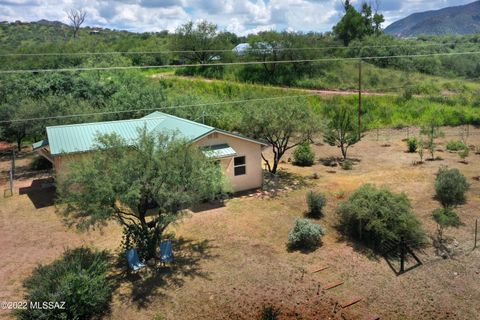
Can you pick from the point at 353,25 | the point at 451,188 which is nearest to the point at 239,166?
the point at 451,188

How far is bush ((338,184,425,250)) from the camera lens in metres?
13.5

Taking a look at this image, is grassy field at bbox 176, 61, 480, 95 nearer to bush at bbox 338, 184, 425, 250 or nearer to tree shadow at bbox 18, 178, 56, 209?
tree shadow at bbox 18, 178, 56, 209

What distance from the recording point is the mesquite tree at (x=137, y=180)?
11.1m

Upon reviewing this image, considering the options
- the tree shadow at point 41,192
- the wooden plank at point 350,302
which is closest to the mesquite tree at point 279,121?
the tree shadow at point 41,192

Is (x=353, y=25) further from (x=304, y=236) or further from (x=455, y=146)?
(x=304, y=236)

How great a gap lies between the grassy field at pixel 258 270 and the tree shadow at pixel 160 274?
34mm

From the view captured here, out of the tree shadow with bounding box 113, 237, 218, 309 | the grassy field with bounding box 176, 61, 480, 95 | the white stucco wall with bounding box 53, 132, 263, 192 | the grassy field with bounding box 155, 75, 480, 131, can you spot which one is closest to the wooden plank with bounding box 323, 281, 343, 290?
the tree shadow with bounding box 113, 237, 218, 309

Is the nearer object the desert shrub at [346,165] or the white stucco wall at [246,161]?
the white stucco wall at [246,161]

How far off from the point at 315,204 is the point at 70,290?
9.97m

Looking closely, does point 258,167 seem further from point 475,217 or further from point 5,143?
point 5,143

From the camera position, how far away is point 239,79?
155ft

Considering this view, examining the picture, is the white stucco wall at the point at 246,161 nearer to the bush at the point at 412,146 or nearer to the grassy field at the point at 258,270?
the grassy field at the point at 258,270

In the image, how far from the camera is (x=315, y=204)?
16.4 metres

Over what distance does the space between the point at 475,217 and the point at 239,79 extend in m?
34.9
